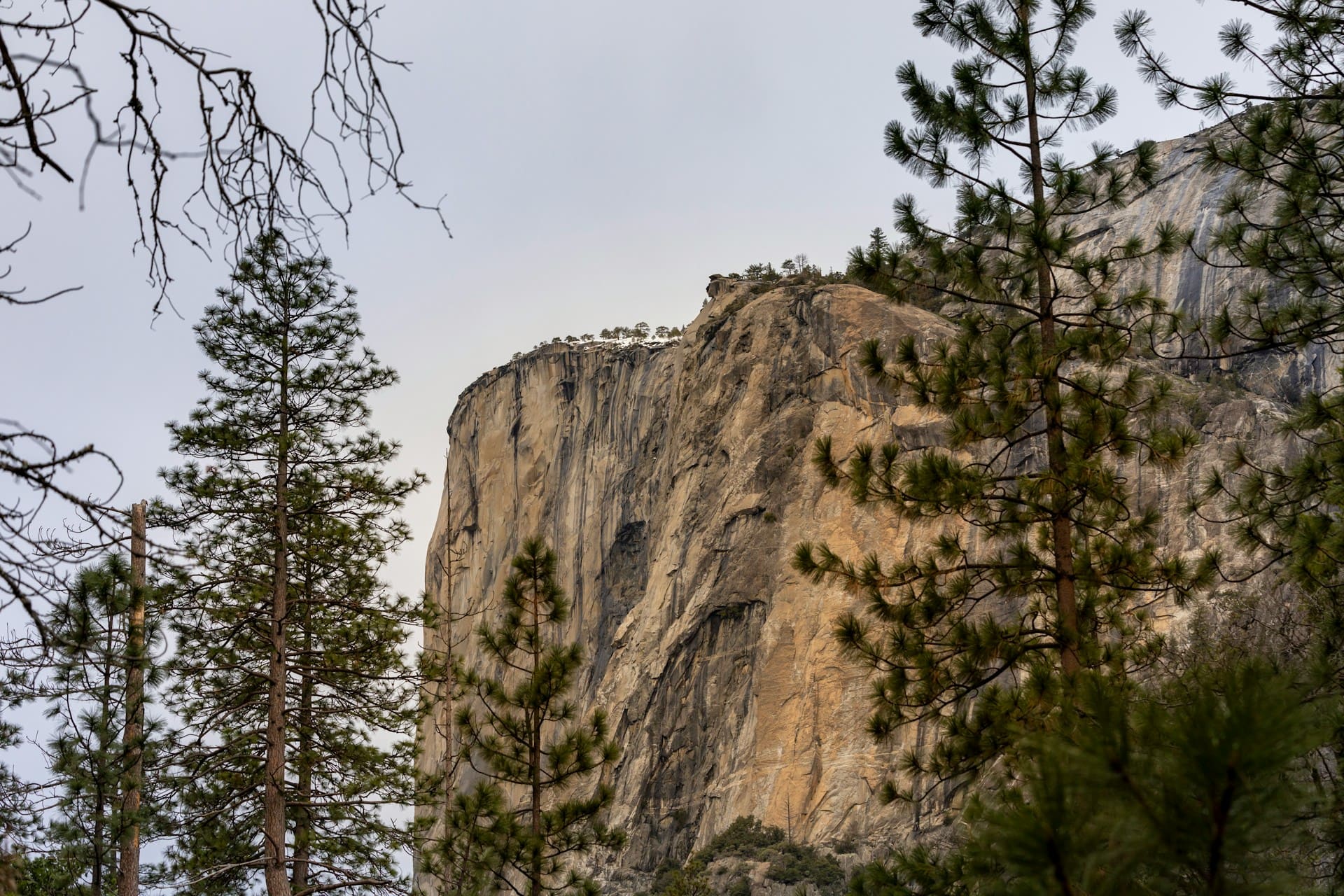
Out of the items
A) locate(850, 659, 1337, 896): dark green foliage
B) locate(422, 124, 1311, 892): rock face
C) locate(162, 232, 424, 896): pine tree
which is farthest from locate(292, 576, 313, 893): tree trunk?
locate(422, 124, 1311, 892): rock face

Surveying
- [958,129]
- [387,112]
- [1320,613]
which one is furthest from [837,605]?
[387,112]

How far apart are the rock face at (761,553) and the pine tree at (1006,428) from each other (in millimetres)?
26042

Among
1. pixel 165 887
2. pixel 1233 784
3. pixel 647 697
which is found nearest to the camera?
pixel 1233 784

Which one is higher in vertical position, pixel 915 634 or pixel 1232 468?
pixel 1232 468

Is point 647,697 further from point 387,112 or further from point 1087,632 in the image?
point 387,112

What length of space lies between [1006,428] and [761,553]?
131 ft

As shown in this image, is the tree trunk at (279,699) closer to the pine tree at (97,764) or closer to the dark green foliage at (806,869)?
the pine tree at (97,764)

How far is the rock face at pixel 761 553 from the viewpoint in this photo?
41.8 meters

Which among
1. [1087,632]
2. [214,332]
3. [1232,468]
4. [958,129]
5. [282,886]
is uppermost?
[214,332]

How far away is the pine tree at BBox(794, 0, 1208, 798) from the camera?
8.50m

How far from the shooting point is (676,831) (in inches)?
1777

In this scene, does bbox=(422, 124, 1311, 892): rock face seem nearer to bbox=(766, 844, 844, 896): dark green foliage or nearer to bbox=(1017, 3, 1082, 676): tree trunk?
bbox=(766, 844, 844, 896): dark green foliage

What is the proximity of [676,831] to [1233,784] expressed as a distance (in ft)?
149

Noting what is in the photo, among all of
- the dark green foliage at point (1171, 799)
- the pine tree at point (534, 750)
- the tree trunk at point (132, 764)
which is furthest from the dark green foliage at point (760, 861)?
the dark green foliage at point (1171, 799)
